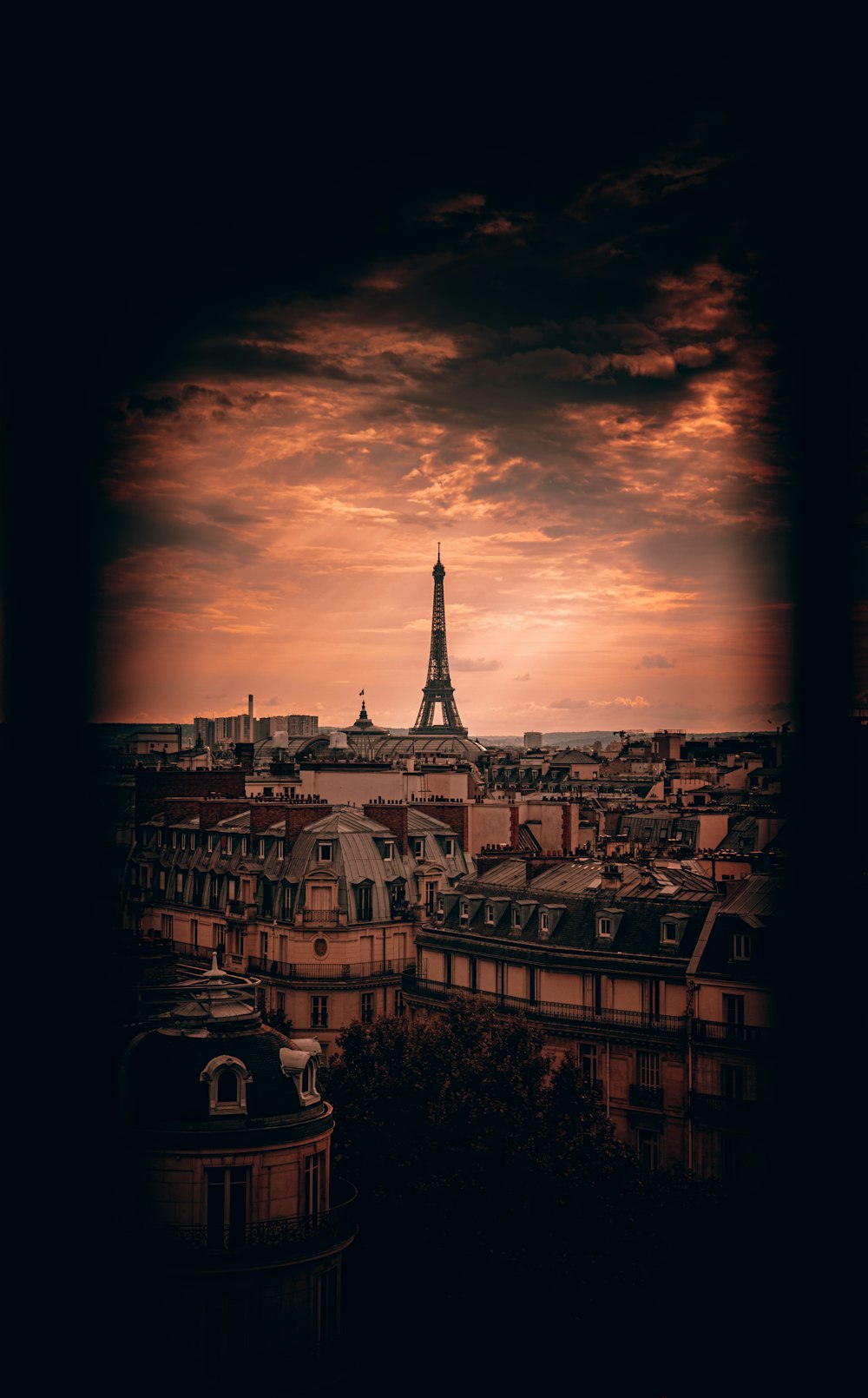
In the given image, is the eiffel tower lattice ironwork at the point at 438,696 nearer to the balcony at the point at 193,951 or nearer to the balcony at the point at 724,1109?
the balcony at the point at 193,951

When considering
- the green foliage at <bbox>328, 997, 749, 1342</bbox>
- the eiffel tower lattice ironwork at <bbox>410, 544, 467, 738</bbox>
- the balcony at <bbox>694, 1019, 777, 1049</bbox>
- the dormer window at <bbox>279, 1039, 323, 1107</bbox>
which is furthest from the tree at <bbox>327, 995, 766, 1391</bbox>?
the eiffel tower lattice ironwork at <bbox>410, 544, 467, 738</bbox>

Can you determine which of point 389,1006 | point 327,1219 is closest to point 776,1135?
point 327,1219

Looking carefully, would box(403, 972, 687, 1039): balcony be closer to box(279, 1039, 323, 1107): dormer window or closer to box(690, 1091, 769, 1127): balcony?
box(690, 1091, 769, 1127): balcony

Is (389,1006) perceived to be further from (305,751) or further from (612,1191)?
(305,751)

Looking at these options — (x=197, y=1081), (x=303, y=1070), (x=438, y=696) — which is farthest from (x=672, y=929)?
(x=438, y=696)

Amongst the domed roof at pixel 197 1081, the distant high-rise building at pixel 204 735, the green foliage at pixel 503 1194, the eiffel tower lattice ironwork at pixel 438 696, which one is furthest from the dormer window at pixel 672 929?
the eiffel tower lattice ironwork at pixel 438 696

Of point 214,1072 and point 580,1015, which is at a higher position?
point 214,1072

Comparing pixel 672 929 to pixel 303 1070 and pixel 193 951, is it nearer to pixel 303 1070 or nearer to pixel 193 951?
pixel 303 1070
